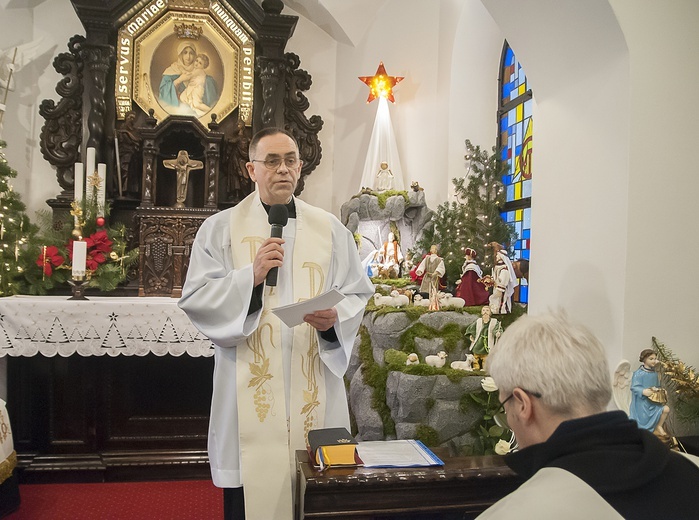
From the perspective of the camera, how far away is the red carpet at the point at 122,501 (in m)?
3.96

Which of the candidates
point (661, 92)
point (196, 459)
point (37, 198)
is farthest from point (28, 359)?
point (661, 92)

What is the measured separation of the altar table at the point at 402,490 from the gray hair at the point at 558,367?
2.75ft

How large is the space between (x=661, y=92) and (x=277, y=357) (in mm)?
2102

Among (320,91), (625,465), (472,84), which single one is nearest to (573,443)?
(625,465)

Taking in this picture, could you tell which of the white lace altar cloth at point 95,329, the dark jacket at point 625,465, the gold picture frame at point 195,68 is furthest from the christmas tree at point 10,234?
the dark jacket at point 625,465

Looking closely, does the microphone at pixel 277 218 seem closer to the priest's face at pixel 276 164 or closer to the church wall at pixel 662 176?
the priest's face at pixel 276 164

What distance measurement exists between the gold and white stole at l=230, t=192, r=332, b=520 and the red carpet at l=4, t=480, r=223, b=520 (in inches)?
64.4

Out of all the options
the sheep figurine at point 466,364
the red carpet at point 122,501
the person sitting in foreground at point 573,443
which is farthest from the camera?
the sheep figurine at point 466,364

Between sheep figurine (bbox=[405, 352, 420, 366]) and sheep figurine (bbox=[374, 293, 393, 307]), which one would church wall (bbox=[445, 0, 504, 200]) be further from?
sheep figurine (bbox=[405, 352, 420, 366])

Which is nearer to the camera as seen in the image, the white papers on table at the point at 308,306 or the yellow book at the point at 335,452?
the yellow book at the point at 335,452

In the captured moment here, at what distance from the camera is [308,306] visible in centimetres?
237

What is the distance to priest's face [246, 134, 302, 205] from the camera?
2674 millimetres

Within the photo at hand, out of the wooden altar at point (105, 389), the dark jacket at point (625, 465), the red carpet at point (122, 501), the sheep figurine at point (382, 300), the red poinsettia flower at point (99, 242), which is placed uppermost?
the red poinsettia flower at point (99, 242)

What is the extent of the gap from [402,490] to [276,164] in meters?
1.39
